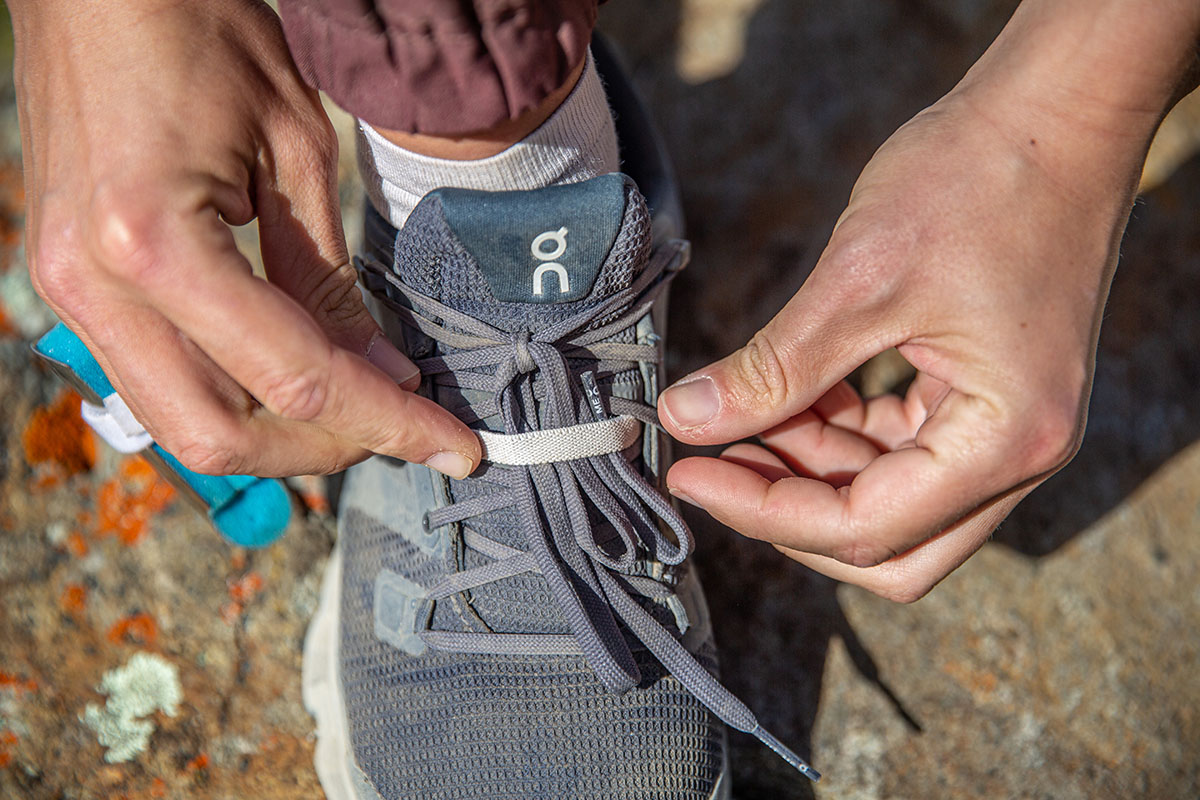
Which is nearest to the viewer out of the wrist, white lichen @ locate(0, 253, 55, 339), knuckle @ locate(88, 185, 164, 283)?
knuckle @ locate(88, 185, 164, 283)

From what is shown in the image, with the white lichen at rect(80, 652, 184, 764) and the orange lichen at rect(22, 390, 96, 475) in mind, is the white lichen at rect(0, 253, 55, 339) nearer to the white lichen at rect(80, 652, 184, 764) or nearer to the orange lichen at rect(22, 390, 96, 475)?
the orange lichen at rect(22, 390, 96, 475)

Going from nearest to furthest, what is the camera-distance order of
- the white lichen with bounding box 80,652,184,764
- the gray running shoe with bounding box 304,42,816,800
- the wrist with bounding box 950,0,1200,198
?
the wrist with bounding box 950,0,1200,198 < the gray running shoe with bounding box 304,42,816,800 < the white lichen with bounding box 80,652,184,764

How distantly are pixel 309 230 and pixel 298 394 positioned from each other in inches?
8.4

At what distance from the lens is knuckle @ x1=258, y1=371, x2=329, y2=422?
0.77m

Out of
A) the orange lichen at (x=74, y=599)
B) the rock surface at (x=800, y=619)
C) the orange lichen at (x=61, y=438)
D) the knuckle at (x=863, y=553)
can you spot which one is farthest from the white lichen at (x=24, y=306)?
the knuckle at (x=863, y=553)

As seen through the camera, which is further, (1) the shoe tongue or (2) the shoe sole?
(2) the shoe sole

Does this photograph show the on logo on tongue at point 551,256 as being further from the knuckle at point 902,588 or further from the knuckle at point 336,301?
the knuckle at point 902,588

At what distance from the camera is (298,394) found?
0.78m

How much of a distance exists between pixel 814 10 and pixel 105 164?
61.4 inches

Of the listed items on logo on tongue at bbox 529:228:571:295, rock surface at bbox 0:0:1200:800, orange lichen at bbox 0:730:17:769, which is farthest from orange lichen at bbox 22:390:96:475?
on logo on tongue at bbox 529:228:571:295

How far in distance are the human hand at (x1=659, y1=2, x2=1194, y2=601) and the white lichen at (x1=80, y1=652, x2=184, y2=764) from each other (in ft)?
2.97

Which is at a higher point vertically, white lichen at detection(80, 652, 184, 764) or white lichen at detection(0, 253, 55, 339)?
white lichen at detection(0, 253, 55, 339)

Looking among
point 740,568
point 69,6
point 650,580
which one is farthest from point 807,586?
point 69,6

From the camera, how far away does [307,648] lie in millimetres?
1220
